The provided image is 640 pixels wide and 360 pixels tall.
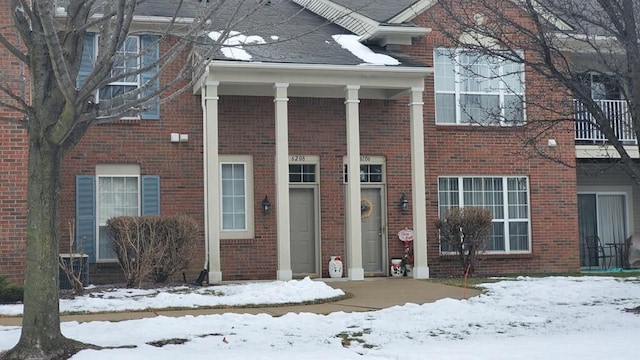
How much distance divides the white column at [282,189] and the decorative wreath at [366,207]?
2891 millimetres

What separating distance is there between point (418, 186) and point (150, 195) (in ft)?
18.2

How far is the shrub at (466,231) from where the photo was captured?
1725 centimetres

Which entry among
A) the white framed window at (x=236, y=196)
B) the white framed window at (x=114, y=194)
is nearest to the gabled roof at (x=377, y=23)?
the white framed window at (x=236, y=196)

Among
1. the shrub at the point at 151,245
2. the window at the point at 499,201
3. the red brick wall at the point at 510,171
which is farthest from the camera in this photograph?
the window at the point at 499,201

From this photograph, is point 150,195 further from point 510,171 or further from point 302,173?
point 510,171

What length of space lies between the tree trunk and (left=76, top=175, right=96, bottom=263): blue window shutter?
26.5 ft

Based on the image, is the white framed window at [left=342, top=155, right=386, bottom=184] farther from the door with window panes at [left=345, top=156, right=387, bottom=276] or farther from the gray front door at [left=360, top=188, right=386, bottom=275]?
the gray front door at [left=360, top=188, right=386, bottom=275]

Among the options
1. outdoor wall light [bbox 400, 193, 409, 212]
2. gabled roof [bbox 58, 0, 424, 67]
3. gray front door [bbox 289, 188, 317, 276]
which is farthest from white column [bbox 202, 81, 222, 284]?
outdoor wall light [bbox 400, 193, 409, 212]

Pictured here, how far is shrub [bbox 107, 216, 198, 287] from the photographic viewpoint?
46.9 feet

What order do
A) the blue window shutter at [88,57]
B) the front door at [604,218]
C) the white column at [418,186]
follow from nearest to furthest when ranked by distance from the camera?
the blue window shutter at [88,57] → the white column at [418,186] → the front door at [604,218]

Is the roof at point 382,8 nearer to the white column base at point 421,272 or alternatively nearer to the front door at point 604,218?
the white column base at point 421,272

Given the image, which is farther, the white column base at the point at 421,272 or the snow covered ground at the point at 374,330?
the white column base at the point at 421,272

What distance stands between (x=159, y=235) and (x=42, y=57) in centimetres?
683

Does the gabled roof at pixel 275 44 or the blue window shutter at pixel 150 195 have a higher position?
the gabled roof at pixel 275 44
